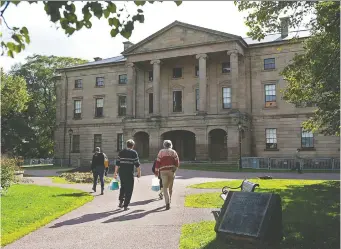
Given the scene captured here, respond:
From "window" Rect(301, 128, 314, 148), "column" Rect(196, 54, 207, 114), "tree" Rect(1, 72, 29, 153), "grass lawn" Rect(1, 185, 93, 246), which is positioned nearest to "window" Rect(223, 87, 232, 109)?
"column" Rect(196, 54, 207, 114)

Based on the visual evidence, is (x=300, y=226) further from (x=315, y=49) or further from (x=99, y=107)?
(x=99, y=107)

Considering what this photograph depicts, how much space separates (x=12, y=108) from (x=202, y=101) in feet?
86.4

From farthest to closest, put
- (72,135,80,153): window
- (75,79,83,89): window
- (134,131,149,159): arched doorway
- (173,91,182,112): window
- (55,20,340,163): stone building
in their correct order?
(75,79,83,89): window, (72,135,80,153): window, (173,91,182,112): window, (134,131,149,159): arched doorway, (55,20,340,163): stone building

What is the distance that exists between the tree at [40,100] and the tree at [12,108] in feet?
6.88

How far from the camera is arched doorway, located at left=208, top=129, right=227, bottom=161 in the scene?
38906 millimetres

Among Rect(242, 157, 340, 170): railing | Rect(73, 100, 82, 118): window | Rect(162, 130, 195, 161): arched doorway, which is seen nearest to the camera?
Rect(242, 157, 340, 170): railing

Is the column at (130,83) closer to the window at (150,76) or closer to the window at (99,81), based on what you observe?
the window at (150,76)

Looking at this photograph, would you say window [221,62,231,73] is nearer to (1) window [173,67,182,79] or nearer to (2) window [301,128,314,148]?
(1) window [173,67,182,79]

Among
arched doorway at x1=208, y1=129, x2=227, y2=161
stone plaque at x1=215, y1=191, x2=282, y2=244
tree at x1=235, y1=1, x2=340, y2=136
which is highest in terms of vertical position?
tree at x1=235, y1=1, x2=340, y2=136

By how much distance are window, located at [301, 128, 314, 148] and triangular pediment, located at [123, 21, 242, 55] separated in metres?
12.1

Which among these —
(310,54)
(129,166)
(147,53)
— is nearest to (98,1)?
(129,166)

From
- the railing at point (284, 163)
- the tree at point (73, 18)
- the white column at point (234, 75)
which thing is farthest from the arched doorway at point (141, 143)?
the tree at point (73, 18)

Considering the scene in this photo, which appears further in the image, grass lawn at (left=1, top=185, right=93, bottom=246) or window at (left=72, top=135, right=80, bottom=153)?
window at (left=72, top=135, right=80, bottom=153)

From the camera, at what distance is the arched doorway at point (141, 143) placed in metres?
40.7
